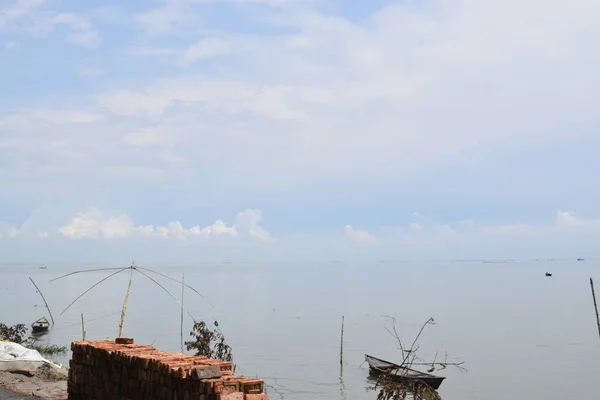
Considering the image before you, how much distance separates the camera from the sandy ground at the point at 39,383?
15383 millimetres

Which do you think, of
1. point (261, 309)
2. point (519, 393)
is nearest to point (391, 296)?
point (261, 309)

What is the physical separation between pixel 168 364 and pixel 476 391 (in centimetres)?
2484

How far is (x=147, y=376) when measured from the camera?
11656 millimetres

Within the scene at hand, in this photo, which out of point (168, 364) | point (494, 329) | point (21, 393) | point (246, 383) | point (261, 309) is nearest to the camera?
point (246, 383)

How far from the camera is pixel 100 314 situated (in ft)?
243

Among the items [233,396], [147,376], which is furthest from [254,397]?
[147,376]

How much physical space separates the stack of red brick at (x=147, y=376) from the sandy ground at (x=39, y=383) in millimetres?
1774

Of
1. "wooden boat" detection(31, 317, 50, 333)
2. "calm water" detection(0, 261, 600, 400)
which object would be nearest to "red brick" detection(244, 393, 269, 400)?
"calm water" detection(0, 261, 600, 400)

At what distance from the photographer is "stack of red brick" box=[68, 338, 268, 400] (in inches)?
411

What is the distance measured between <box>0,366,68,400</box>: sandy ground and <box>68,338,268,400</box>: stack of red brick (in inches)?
69.9

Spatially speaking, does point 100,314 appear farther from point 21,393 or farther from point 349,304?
point 21,393

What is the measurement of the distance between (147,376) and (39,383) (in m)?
6.91

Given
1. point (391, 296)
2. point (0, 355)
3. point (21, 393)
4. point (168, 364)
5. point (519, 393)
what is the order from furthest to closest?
point (391, 296) < point (519, 393) < point (0, 355) < point (21, 393) < point (168, 364)

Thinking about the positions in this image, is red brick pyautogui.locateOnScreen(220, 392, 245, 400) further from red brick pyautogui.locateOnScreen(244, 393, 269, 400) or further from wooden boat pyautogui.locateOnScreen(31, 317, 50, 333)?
wooden boat pyautogui.locateOnScreen(31, 317, 50, 333)
